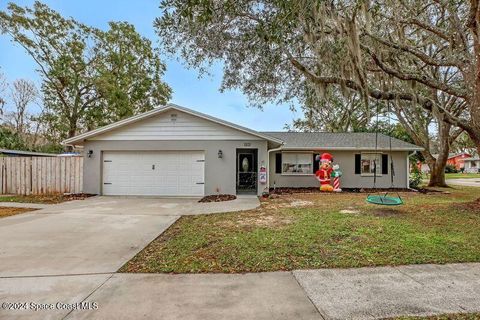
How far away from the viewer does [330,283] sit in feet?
11.0

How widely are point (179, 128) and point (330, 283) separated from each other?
948cm

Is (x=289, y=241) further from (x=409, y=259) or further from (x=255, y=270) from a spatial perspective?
(x=409, y=259)

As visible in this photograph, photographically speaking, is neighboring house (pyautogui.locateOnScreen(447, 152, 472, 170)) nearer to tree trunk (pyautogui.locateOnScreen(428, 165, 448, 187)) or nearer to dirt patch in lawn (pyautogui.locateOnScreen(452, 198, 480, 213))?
tree trunk (pyautogui.locateOnScreen(428, 165, 448, 187))

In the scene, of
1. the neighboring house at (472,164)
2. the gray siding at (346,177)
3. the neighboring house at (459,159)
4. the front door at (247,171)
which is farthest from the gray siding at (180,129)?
the neighboring house at (459,159)

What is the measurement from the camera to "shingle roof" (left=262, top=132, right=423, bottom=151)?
14914mm

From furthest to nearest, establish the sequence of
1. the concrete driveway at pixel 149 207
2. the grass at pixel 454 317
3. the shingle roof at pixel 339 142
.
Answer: the shingle roof at pixel 339 142 → the concrete driveway at pixel 149 207 → the grass at pixel 454 317

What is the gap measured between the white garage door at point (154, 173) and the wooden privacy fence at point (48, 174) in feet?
4.19

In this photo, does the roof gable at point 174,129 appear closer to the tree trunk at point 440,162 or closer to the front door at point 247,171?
the front door at point 247,171

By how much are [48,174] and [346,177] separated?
14112mm

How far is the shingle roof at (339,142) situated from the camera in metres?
14.9

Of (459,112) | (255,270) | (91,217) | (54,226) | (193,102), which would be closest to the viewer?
(255,270)

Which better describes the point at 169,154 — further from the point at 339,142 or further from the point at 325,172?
the point at 339,142

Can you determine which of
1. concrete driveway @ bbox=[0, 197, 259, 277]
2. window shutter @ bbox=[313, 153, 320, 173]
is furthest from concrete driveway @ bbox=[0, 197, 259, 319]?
window shutter @ bbox=[313, 153, 320, 173]

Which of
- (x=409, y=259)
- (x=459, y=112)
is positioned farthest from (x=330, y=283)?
(x=459, y=112)
